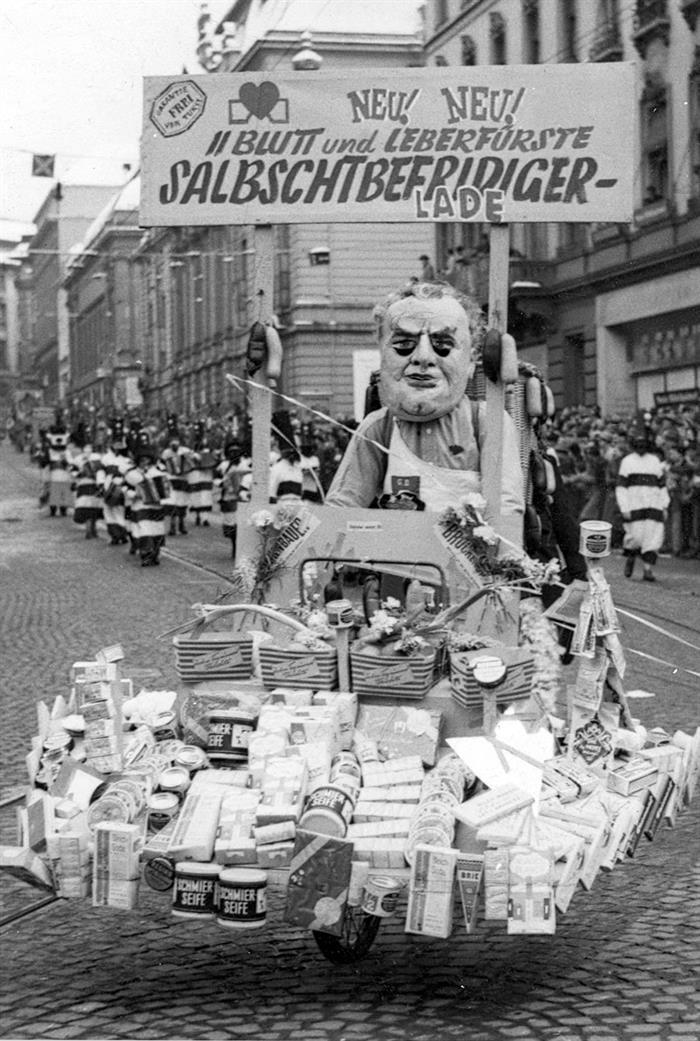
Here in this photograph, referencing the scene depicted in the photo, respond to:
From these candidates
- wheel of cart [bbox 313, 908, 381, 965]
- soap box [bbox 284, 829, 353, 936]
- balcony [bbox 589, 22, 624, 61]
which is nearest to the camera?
soap box [bbox 284, 829, 353, 936]

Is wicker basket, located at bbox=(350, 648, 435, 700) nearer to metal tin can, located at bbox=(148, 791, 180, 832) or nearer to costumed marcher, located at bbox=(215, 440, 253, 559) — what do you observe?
metal tin can, located at bbox=(148, 791, 180, 832)

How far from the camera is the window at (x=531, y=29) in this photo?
34.1m

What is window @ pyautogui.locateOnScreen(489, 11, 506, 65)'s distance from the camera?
1421 inches

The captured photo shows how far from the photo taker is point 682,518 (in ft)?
68.2

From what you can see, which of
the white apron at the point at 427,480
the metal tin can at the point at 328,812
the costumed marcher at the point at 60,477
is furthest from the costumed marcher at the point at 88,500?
the metal tin can at the point at 328,812

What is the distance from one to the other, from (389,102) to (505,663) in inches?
79.5

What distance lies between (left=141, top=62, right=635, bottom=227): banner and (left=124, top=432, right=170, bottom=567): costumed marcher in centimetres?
1481

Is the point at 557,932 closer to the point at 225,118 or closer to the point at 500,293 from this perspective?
the point at 500,293

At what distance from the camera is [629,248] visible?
1190 inches

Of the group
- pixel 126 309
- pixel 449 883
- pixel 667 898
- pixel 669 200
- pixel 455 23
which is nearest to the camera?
pixel 449 883

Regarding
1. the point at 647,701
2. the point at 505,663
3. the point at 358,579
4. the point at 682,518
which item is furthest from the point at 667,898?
the point at 682,518

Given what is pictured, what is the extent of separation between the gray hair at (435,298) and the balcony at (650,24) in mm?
23400

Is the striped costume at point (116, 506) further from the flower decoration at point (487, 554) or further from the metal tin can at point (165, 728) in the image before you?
the metal tin can at point (165, 728)

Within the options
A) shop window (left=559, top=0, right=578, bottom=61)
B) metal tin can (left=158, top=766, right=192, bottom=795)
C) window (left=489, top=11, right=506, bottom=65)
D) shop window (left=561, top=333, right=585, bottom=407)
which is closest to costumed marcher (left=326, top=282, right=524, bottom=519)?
metal tin can (left=158, top=766, right=192, bottom=795)
